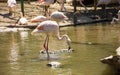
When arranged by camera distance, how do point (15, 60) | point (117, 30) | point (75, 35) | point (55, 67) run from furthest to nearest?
1. point (117, 30)
2. point (75, 35)
3. point (15, 60)
4. point (55, 67)

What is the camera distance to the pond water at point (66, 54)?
10633mm

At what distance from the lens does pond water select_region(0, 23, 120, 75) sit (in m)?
10.6

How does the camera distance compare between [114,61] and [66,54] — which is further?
[66,54]

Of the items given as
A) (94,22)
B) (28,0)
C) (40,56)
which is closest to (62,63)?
(40,56)

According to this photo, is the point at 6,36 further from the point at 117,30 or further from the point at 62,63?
the point at 62,63

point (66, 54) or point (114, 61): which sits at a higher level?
point (114, 61)

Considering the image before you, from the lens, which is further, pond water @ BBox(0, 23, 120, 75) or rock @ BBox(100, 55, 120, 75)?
pond water @ BBox(0, 23, 120, 75)

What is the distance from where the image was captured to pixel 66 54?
12.6m

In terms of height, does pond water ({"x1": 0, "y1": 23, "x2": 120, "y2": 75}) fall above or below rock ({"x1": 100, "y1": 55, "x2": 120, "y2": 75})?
below

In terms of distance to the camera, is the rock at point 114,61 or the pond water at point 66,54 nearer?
the rock at point 114,61

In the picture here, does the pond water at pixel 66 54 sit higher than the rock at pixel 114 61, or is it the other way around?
the rock at pixel 114 61

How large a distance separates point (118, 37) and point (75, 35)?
1.75 metres

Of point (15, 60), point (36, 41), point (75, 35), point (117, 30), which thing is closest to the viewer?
point (15, 60)

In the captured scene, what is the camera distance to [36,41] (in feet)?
49.9
